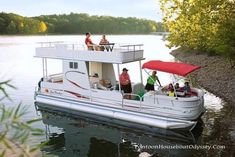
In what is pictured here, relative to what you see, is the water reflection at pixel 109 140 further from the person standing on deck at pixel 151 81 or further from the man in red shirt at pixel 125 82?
the person standing on deck at pixel 151 81

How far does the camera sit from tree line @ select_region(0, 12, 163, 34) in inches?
6068

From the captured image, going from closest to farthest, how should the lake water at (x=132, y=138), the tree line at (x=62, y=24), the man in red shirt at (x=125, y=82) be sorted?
the lake water at (x=132, y=138) → the man in red shirt at (x=125, y=82) → the tree line at (x=62, y=24)

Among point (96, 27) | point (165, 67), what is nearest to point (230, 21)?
point (165, 67)

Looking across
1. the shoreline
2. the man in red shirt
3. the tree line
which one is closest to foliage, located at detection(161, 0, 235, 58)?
the shoreline

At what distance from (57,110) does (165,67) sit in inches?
293

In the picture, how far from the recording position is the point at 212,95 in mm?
24953

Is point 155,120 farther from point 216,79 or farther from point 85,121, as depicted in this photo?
point 216,79

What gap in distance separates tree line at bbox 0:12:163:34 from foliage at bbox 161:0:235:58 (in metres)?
114

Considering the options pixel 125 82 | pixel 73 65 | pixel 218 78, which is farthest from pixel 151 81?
pixel 218 78

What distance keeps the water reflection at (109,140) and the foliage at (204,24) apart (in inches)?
386

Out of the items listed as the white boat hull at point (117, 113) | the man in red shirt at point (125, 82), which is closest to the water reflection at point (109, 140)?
the white boat hull at point (117, 113)

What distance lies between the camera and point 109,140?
16.1 m

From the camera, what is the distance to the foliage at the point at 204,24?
25.1 meters

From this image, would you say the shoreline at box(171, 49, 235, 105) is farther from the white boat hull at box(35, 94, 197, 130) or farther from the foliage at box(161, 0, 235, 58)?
the white boat hull at box(35, 94, 197, 130)
